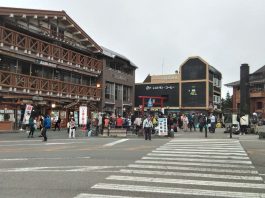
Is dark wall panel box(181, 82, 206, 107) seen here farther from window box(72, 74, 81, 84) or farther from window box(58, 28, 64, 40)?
window box(58, 28, 64, 40)

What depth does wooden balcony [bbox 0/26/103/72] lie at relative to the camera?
105 ft

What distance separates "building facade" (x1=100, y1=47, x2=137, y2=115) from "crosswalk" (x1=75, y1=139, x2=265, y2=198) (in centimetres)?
3300

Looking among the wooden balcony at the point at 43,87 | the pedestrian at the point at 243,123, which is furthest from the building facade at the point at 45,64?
the pedestrian at the point at 243,123

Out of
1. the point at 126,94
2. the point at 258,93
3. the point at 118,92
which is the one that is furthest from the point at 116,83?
the point at 258,93

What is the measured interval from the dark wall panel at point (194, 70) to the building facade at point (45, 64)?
21.9 meters

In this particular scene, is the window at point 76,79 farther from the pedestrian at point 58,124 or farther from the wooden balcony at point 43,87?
the pedestrian at point 58,124

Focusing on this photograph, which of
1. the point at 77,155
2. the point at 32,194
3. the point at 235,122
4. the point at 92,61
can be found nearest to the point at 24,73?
the point at 92,61

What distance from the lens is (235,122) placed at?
30828 mm

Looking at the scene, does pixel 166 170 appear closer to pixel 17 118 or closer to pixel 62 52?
pixel 17 118

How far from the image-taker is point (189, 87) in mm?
64312

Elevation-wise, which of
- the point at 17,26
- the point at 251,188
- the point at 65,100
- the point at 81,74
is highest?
the point at 17,26

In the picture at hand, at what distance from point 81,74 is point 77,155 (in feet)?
93.4

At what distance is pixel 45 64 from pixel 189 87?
107ft

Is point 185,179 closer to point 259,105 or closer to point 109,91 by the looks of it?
point 109,91
